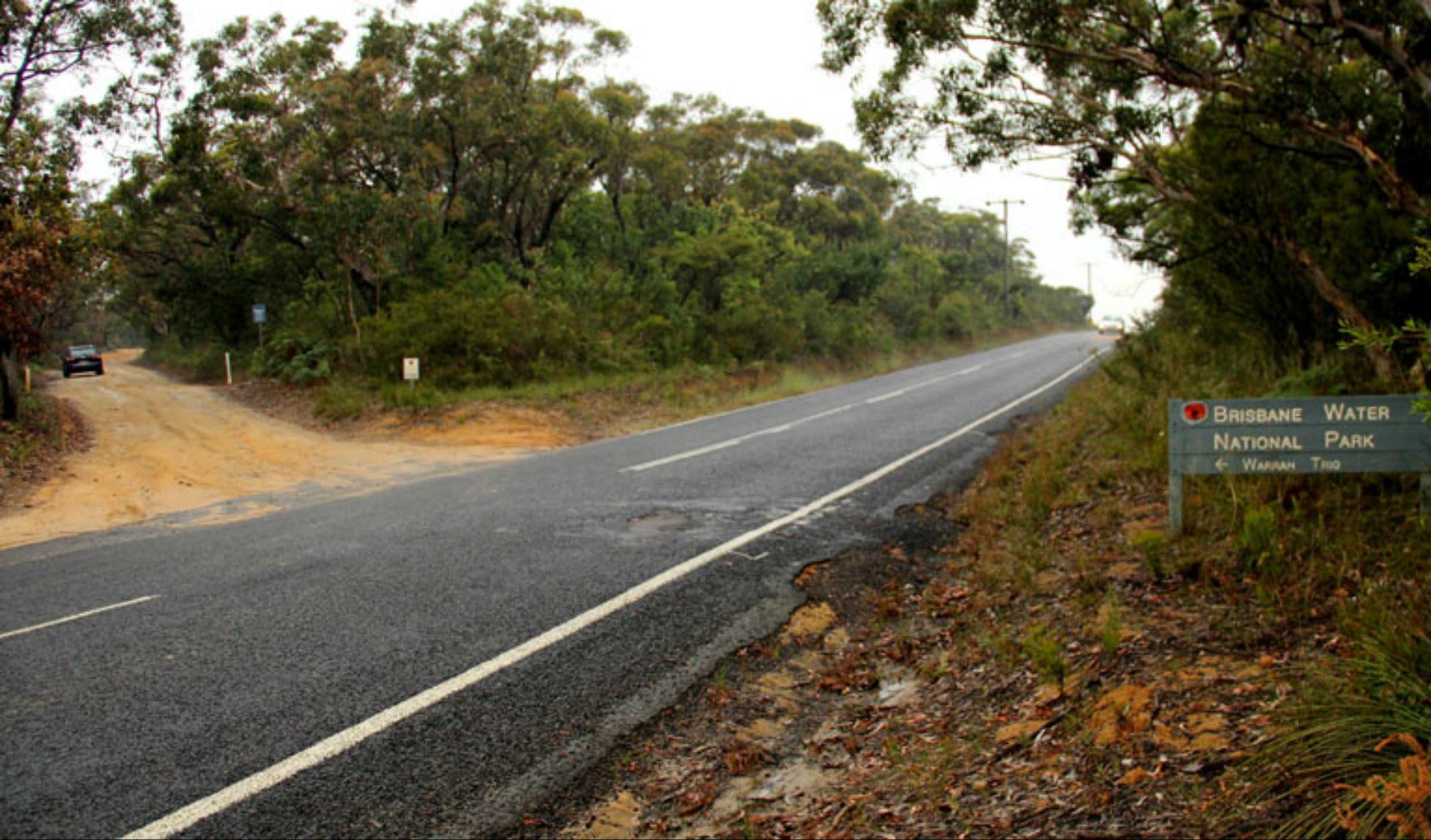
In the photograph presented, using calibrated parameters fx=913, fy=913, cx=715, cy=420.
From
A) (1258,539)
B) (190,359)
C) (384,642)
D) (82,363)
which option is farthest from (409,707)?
(82,363)

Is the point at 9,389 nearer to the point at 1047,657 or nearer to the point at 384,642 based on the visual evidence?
the point at 384,642

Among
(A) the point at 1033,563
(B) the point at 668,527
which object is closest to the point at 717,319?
(B) the point at 668,527

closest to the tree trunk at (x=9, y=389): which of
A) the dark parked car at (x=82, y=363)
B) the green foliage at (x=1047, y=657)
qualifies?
the green foliage at (x=1047, y=657)

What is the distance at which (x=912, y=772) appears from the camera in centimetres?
375

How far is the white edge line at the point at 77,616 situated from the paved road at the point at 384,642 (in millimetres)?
21

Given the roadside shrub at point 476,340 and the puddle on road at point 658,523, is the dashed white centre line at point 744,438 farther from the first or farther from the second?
the roadside shrub at point 476,340

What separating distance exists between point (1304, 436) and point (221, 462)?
1431cm

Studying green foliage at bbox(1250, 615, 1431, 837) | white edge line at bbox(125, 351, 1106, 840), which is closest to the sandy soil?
white edge line at bbox(125, 351, 1106, 840)

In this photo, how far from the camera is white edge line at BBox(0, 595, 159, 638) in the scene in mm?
5559

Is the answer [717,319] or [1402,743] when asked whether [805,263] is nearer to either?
[717,319]

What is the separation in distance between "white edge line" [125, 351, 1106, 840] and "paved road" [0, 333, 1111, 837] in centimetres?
1

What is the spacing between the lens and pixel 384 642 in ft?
17.1

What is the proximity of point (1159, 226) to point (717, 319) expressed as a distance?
13115 millimetres

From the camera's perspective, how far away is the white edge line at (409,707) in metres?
3.48
